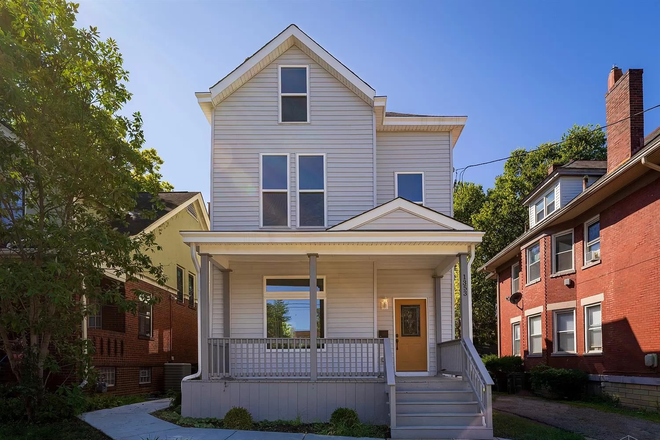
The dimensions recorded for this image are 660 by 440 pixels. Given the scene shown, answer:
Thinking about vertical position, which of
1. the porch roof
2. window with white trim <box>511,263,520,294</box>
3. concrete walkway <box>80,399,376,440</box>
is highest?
the porch roof

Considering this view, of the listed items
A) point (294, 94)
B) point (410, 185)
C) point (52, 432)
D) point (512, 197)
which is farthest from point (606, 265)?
point (512, 197)

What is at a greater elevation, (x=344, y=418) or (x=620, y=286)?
(x=620, y=286)

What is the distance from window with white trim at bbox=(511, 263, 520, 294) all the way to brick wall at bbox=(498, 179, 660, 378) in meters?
4.00

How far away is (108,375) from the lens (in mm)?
14742

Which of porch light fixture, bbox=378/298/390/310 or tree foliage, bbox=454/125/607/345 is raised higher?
tree foliage, bbox=454/125/607/345

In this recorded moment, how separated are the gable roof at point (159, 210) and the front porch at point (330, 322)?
9.88 feet

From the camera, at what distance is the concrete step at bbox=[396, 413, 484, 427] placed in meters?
10.2

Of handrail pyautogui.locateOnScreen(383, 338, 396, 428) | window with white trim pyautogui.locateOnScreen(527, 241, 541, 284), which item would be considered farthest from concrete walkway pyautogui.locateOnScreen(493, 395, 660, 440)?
window with white trim pyautogui.locateOnScreen(527, 241, 541, 284)

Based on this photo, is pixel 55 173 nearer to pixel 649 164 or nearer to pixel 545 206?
pixel 649 164

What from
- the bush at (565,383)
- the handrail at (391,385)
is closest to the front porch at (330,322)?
the handrail at (391,385)

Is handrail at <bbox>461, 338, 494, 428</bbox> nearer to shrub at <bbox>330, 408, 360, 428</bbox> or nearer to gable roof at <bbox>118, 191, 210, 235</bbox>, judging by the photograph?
shrub at <bbox>330, 408, 360, 428</bbox>

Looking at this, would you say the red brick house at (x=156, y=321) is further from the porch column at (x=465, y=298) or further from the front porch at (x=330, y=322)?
the porch column at (x=465, y=298)

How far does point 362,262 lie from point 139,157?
18.4ft

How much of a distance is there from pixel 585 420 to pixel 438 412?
379 cm
